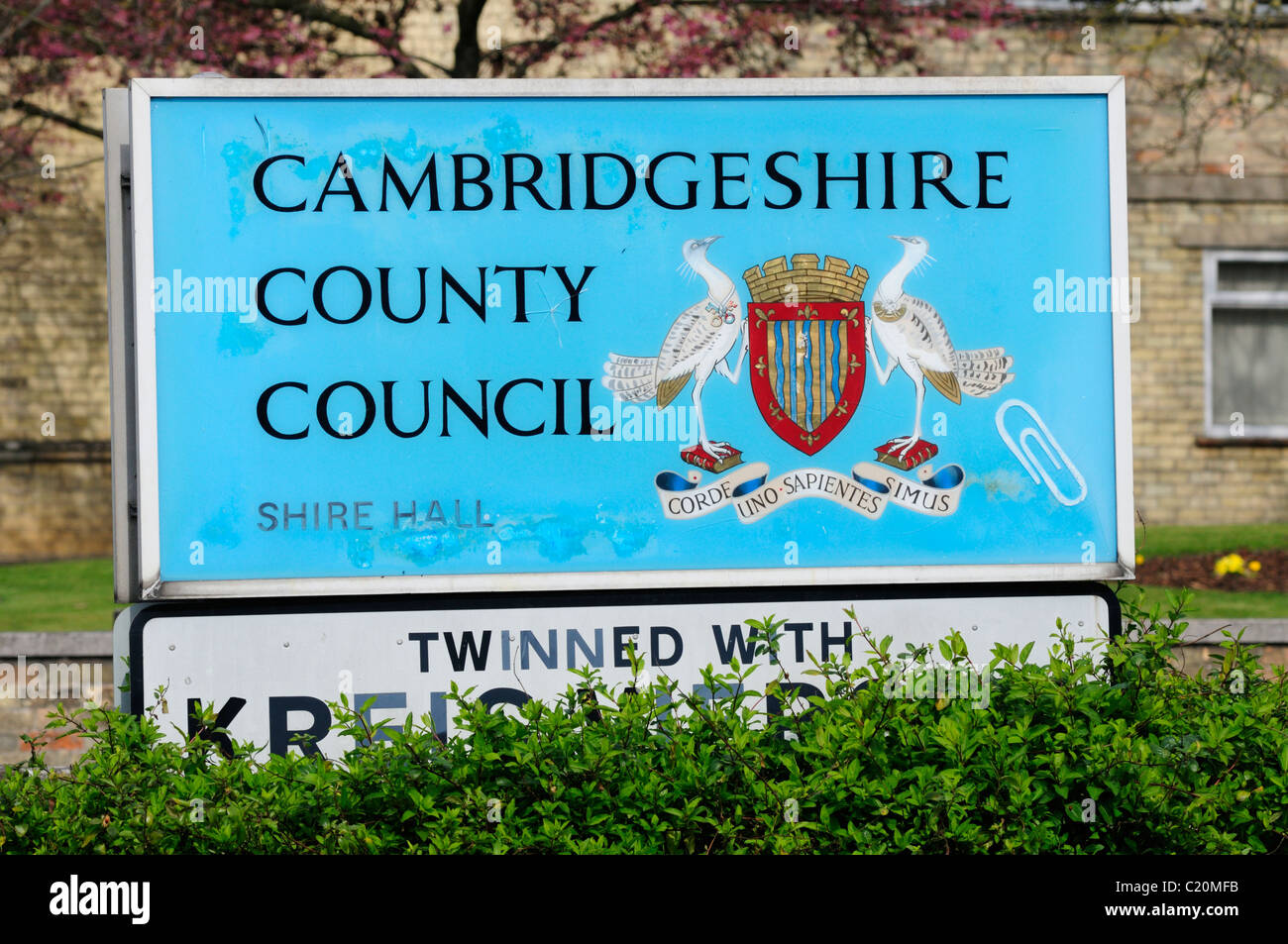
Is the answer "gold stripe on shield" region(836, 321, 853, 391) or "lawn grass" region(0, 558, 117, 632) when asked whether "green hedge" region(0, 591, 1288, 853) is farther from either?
"lawn grass" region(0, 558, 117, 632)

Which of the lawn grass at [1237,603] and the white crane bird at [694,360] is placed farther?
the lawn grass at [1237,603]

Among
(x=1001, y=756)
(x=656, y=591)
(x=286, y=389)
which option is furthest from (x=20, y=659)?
(x=1001, y=756)

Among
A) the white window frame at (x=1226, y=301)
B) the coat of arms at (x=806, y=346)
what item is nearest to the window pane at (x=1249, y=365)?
the white window frame at (x=1226, y=301)

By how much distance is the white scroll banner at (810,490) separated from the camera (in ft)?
12.0

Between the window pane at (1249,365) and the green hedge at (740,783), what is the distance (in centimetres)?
1395

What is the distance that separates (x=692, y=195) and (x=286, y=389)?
1.26 metres

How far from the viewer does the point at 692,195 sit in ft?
12.2

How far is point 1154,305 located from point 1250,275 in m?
1.45

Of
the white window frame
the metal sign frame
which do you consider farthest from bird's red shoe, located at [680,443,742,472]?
the white window frame

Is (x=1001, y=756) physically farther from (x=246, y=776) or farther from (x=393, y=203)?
(x=393, y=203)

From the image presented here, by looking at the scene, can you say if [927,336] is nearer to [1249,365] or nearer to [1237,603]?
[1237,603]

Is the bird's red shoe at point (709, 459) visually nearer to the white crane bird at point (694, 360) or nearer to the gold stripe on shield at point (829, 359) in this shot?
→ the white crane bird at point (694, 360)

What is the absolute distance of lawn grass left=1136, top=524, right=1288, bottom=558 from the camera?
42.9 feet

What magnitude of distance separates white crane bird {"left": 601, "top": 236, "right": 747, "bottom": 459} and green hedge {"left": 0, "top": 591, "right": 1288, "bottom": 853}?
2.51 feet
